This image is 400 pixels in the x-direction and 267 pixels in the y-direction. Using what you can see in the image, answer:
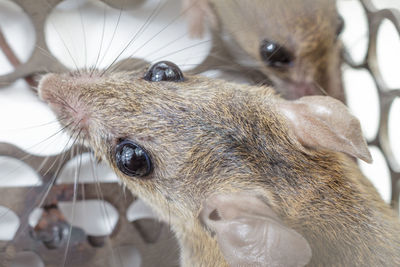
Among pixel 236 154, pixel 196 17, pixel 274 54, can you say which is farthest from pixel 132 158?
pixel 196 17

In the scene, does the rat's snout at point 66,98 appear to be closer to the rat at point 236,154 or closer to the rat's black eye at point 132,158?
the rat at point 236,154

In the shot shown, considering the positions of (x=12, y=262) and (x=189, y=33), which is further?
(x=189, y=33)

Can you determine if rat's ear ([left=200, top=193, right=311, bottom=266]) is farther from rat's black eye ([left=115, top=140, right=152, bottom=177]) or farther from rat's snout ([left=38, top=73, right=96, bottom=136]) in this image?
rat's snout ([left=38, top=73, right=96, bottom=136])

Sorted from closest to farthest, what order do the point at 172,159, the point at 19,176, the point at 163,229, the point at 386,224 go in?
the point at 172,159 → the point at 386,224 → the point at 19,176 → the point at 163,229

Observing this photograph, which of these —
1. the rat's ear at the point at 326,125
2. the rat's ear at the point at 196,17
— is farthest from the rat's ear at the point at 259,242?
the rat's ear at the point at 196,17

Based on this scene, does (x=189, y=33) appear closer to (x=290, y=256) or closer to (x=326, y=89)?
(x=326, y=89)

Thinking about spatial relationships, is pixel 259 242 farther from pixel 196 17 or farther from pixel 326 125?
pixel 196 17

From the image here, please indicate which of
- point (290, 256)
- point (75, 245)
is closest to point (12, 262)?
point (75, 245)
